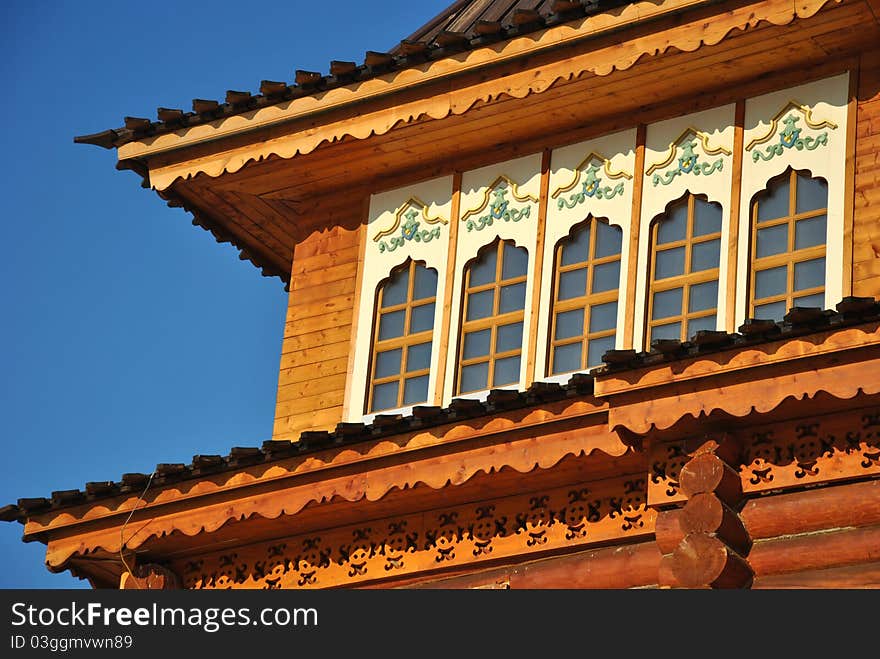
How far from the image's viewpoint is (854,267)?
15.9m

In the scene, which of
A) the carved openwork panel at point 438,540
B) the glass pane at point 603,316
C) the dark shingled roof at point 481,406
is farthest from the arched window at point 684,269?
the carved openwork panel at point 438,540

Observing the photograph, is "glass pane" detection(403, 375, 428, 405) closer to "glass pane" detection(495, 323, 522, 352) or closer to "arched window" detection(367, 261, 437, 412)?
"arched window" detection(367, 261, 437, 412)

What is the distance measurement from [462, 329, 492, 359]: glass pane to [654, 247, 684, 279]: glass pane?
1.67 meters

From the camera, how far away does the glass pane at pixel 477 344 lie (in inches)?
698

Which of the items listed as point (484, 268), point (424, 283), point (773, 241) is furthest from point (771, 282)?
point (424, 283)

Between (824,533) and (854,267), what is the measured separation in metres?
2.58

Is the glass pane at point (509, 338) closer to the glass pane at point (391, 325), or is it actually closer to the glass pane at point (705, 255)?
the glass pane at point (391, 325)

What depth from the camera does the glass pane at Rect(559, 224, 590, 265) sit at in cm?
1759

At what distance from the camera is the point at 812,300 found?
52.4ft

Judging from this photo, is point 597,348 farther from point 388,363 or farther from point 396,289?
point 396,289
